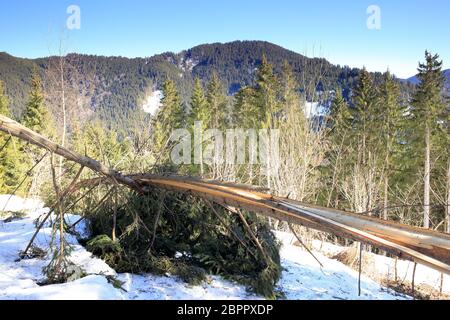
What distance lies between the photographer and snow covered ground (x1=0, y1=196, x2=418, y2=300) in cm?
282

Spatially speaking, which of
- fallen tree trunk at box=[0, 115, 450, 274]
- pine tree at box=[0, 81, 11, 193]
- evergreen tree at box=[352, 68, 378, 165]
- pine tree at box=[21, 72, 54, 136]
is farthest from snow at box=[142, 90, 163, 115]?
evergreen tree at box=[352, 68, 378, 165]

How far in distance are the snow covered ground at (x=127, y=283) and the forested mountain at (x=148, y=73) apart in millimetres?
6037

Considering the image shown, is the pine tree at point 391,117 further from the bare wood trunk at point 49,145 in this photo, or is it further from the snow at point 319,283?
the bare wood trunk at point 49,145

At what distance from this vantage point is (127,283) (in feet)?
11.8

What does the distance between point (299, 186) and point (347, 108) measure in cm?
1926

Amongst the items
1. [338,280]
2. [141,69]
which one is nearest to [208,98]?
[338,280]

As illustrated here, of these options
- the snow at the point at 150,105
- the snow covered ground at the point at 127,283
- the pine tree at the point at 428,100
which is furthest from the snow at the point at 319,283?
the pine tree at the point at 428,100

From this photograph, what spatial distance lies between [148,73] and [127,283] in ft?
498

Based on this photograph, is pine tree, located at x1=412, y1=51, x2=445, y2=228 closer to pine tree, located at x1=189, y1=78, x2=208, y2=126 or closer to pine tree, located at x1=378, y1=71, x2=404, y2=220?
pine tree, located at x1=378, y1=71, x2=404, y2=220

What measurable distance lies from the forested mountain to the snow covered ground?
6037 millimetres

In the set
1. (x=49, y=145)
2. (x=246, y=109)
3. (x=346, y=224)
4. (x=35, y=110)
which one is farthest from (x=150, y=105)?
(x=246, y=109)

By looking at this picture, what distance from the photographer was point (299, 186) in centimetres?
1055

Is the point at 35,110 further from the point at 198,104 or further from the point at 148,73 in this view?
the point at 148,73

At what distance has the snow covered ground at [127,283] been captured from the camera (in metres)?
2.82
